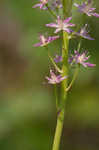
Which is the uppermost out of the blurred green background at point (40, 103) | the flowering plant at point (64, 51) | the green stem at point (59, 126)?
the flowering plant at point (64, 51)

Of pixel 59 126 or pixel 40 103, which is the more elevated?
pixel 59 126

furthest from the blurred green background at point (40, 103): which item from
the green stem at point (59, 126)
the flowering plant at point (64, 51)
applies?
the green stem at point (59, 126)

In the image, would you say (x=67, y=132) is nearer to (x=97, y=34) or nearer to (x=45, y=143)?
(x=45, y=143)

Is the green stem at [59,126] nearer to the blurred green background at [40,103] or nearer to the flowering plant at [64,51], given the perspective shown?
the flowering plant at [64,51]

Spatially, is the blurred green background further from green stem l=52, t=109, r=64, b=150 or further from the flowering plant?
green stem l=52, t=109, r=64, b=150

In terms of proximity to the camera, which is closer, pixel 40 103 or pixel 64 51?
pixel 64 51

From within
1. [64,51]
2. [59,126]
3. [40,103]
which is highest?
[64,51]

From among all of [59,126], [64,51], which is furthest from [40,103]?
[64,51]

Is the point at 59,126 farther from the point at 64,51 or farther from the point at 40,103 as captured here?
the point at 40,103
